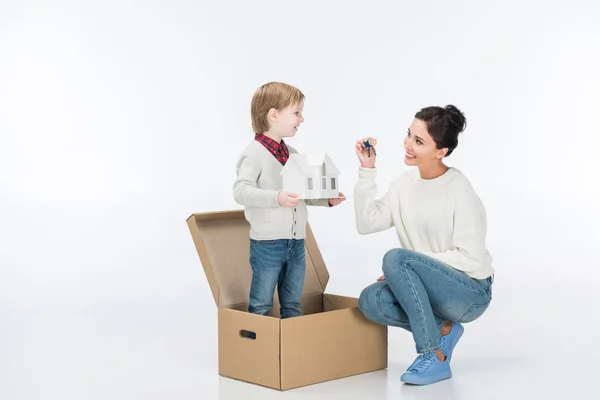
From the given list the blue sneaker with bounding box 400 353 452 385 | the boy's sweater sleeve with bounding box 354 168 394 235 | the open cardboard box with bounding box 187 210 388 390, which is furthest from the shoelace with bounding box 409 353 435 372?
the boy's sweater sleeve with bounding box 354 168 394 235

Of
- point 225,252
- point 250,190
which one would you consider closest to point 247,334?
point 225,252

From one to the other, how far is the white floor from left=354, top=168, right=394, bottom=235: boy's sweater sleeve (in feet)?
1.81

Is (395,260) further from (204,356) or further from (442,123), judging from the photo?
(204,356)

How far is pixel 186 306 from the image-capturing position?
5258mm

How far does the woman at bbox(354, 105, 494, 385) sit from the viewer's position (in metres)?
3.87

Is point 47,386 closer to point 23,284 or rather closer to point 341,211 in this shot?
point 23,284

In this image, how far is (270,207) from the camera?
13.0 feet

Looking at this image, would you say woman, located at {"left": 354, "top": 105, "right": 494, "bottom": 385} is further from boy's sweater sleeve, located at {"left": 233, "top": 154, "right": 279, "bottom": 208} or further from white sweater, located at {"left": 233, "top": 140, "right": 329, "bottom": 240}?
boy's sweater sleeve, located at {"left": 233, "top": 154, "right": 279, "bottom": 208}

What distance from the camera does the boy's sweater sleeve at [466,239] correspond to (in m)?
3.88

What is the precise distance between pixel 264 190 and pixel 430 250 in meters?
0.65

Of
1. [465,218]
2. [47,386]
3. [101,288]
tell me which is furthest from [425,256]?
[101,288]

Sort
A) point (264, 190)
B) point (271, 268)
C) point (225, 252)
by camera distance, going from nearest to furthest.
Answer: point (264, 190) → point (271, 268) → point (225, 252)

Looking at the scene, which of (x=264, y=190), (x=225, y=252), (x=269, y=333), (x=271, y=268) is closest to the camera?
(x=269, y=333)

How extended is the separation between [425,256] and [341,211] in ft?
10.2
